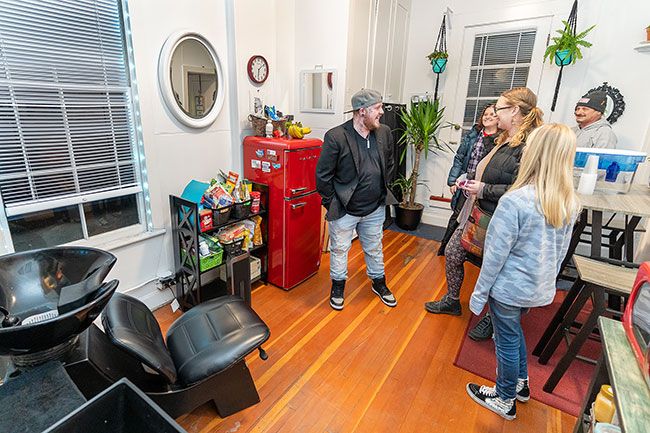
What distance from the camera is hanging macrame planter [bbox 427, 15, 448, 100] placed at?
3.76 m

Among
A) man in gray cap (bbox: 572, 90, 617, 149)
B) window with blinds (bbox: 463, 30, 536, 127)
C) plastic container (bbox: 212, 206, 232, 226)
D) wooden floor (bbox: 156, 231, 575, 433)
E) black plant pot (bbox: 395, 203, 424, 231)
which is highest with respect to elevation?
window with blinds (bbox: 463, 30, 536, 127)

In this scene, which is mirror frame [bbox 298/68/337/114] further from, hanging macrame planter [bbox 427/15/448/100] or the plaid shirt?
hanging macrame planter [bbox 427/15/448/100]

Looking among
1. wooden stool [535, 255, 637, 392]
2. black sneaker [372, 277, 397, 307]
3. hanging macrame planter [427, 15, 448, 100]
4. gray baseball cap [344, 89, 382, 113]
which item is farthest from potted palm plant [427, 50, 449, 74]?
wooden stool [535, 255, 637, 392]

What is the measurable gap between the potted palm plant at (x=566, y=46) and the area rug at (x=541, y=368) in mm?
2472

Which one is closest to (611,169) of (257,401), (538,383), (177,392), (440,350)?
(538,383)

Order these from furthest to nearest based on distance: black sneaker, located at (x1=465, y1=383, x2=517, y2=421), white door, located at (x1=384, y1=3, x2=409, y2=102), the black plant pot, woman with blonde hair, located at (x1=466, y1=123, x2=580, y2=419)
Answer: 1. the black plant pot
2. white door, located at (x1=384, y1=3, x2=409, y2=102)
3. black sneaker, located at (x1=465, y1=383, x2=517, y2=421)
4. woman with blonde hair, located at (x1=466, y1=123, x2=580, y2=419)

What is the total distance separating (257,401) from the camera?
5.49 ft

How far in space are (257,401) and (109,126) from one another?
1826 millimetres

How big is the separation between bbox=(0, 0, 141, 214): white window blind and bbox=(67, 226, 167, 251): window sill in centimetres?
27

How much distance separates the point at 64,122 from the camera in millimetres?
1799

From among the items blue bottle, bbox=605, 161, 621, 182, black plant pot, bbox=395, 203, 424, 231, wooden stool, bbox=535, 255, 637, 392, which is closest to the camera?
wooden stool, bbox=535, 255, 637, 392

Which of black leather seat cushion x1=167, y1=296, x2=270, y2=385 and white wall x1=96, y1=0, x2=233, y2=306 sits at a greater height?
white wall x1=96, y1=0, x2=233, y2=306

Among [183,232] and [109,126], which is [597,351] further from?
[109,126]

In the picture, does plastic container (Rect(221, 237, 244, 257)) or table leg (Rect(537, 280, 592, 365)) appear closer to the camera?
table leg (Rect(537, 280, 592, 365))
